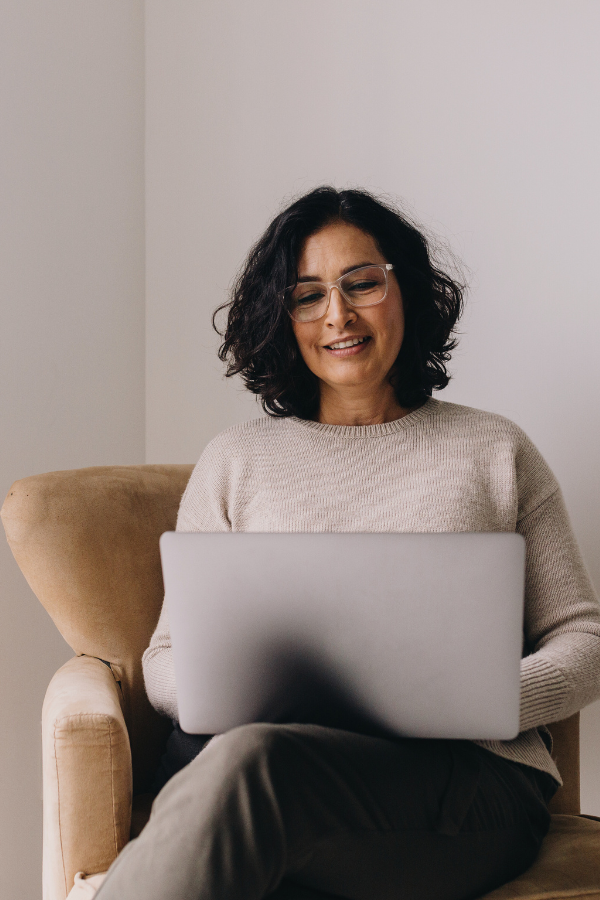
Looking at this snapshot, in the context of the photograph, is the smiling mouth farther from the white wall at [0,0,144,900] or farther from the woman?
the white wall at [0,0,144,900]

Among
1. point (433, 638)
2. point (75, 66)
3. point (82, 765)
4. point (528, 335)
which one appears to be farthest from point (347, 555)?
point (75, 66)

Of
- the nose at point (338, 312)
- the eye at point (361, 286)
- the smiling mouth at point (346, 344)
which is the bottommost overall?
the smiling mouth at point (346, 344)

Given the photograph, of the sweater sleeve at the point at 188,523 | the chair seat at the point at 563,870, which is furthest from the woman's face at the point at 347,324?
the chair seat at the point at 563,870

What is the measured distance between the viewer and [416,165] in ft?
5.89

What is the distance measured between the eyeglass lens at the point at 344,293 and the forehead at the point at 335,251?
0.06 ft

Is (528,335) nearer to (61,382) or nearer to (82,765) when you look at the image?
→ (61,382)

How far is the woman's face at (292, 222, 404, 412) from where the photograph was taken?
1.31 m

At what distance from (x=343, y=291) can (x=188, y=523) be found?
467 millimetres

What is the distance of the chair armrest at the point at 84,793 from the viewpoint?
38.3 inches

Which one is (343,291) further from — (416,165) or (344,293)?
(416,165)

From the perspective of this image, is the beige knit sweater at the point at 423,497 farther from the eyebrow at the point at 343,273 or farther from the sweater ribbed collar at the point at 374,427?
the eyebrow at the point at 343,273

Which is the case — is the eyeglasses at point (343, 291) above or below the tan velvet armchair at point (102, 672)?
above

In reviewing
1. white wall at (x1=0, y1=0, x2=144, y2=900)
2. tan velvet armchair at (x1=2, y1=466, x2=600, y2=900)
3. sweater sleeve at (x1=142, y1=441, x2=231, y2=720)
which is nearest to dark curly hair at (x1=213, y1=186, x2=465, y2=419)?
sweater sleeve at (x1=142, y1=441, x2=231, y2=720)

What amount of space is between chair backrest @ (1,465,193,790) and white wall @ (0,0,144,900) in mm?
303
